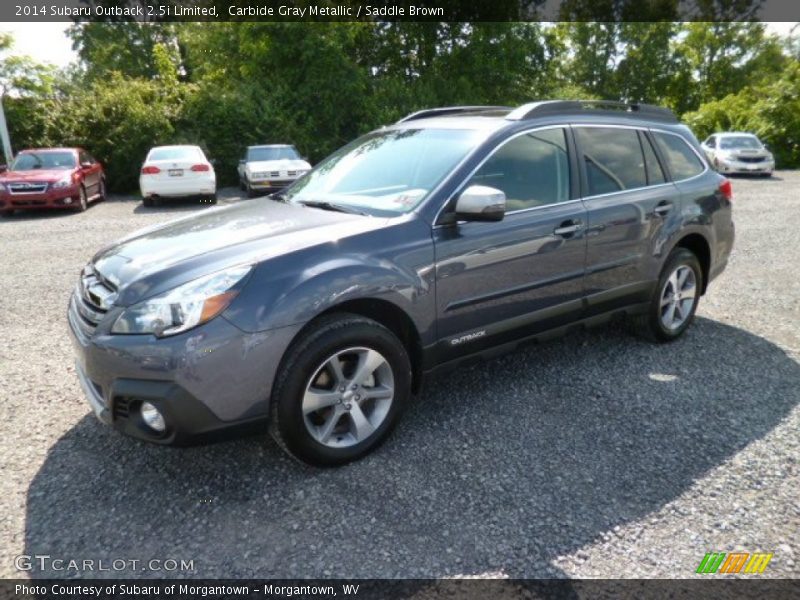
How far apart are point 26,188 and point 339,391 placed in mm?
12399

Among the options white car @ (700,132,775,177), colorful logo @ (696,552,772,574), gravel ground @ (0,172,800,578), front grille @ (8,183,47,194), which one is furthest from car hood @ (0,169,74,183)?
white car @ (700,132,775,177)

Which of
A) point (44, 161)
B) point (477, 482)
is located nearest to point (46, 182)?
point (44, 161)

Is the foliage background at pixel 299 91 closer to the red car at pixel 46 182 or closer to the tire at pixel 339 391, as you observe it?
the red car at pixel 46 182

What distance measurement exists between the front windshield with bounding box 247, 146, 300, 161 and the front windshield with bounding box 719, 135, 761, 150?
49.2 ft

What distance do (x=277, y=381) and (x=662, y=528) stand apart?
181 cm

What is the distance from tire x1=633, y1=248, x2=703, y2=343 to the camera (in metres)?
4.53

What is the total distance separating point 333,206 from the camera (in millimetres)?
3541

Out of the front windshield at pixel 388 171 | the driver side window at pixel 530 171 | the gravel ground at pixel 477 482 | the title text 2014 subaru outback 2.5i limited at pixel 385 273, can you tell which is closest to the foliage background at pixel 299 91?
the front windshield at pixel 388 171

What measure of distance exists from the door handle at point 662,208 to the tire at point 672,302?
0.38m

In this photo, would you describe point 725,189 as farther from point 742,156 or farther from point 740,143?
point 740,143

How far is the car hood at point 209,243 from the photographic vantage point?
2717mm

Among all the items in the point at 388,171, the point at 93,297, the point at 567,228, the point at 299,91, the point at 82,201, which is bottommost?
the point at 82,201

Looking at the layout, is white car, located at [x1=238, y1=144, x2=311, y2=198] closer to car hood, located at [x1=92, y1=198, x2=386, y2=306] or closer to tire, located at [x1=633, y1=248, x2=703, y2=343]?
tire, located at [x1=633, y1=248, x2=703, y2=343]

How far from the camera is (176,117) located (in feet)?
64.7
